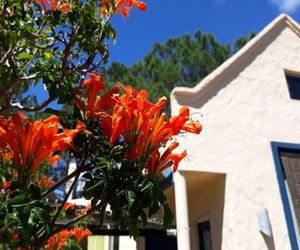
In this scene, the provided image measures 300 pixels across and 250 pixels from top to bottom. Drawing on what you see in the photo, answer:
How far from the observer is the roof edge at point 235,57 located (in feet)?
24.5

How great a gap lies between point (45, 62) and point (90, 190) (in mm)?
1791

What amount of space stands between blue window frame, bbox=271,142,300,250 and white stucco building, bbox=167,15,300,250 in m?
0.02

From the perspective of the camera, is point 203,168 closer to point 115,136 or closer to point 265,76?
point 265,76

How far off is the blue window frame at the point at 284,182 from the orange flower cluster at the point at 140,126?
5.42 metres

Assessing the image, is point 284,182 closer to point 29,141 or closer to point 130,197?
point 130,197

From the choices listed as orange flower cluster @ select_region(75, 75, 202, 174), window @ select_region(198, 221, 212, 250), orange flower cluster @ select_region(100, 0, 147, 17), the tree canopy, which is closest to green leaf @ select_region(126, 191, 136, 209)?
orange flower cluster @ select_region(75, 75, 202, 174)

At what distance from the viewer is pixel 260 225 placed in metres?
6.73

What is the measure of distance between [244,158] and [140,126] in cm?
549

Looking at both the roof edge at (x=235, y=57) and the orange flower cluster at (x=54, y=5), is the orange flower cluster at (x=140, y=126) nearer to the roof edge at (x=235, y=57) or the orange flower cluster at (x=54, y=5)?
the orange flower cluster at (x=54, y=5)


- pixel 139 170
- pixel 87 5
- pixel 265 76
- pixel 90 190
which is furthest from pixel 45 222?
pixel 265 76

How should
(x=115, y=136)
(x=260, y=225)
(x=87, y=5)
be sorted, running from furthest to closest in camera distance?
(x=260, y=225) → (x=87, y=5) → (x=115, y=136)

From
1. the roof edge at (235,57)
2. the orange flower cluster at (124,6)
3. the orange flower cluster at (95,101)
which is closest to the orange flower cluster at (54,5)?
the orange flower cluster at (124,6)

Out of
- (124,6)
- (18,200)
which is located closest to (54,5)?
(124,6)

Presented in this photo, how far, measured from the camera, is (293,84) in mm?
8859
